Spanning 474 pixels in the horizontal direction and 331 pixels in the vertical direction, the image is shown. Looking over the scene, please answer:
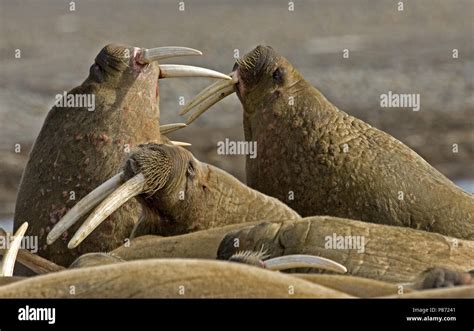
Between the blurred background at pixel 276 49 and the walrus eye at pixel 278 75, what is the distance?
7027 mm

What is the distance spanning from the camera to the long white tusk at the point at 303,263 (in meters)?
9.31

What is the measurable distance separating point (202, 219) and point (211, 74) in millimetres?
1531

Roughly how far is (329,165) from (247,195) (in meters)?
0.74

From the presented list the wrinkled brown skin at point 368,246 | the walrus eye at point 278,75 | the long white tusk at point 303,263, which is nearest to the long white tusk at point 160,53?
the walrus eye at point 278,75

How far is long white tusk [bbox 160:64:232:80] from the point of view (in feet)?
40.4

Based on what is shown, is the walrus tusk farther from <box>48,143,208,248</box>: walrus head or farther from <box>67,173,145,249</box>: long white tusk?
<box>67,173,145,249</box>: long white tusk

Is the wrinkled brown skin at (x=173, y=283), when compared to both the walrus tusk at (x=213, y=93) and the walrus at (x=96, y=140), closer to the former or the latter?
the walrus at (x=96, y=140)

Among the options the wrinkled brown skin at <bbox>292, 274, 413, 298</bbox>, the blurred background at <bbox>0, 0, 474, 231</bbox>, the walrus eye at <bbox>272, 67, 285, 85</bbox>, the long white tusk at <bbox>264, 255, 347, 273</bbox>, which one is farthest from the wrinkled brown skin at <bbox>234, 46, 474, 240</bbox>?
the blurred background at <bbox>0, 0, 474, 231</bbox>

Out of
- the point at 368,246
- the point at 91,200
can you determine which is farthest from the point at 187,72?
the point at 368,246

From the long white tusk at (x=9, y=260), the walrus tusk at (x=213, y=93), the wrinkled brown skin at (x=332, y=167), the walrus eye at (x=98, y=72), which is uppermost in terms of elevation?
the walrus eye at (x=98, y=72)

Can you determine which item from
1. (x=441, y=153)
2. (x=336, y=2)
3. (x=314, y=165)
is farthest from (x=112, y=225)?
(x=336, y=2)

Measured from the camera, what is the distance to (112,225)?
11.5m

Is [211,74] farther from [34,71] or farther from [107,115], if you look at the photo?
[34,71]

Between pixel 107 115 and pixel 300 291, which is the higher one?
pixel 107 115
